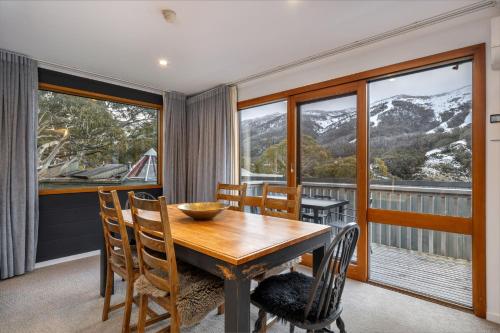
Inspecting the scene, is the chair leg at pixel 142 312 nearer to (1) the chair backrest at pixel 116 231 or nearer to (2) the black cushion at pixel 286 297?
(1) the chair backrest at pixel 116 231

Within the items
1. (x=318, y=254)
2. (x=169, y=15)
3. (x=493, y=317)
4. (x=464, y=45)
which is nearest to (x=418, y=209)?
(x=493, y=317)

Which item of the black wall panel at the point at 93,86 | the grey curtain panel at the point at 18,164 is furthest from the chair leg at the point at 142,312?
the black wall panel at the point at 93,86

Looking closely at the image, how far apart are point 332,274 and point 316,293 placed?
0.78ft

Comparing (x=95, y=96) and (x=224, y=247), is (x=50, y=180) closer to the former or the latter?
(x=95, y=96)

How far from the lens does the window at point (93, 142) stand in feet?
10.9

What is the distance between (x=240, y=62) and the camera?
125 inches

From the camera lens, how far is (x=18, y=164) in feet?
9.59

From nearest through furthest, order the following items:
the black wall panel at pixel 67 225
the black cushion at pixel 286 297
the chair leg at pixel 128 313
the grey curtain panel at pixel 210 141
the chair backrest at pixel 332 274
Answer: the chair backrest at pixel 332 274 → the black cushion at pixel 286 297 → the chair leg at pixel 128 313 → the black wall panel at pixel 67 225 → the grey curtain panel at pixel 210 141

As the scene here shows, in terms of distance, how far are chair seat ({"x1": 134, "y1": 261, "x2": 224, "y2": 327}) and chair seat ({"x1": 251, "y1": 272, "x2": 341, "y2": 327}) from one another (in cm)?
25

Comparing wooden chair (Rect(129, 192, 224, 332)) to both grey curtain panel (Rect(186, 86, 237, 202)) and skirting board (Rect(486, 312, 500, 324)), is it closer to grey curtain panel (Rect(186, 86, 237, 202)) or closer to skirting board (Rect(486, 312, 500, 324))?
skirting board (Rect(486, 312, 500, 324))

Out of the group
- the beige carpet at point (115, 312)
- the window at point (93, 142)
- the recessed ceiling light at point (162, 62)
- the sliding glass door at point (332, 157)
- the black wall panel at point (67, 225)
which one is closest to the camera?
the beige carpet at point (115, 312)

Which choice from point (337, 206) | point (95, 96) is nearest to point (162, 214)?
point (337, 206)

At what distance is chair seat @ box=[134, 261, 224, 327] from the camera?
1434 millimetres

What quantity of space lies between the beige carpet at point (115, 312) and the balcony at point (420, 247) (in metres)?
0.21
